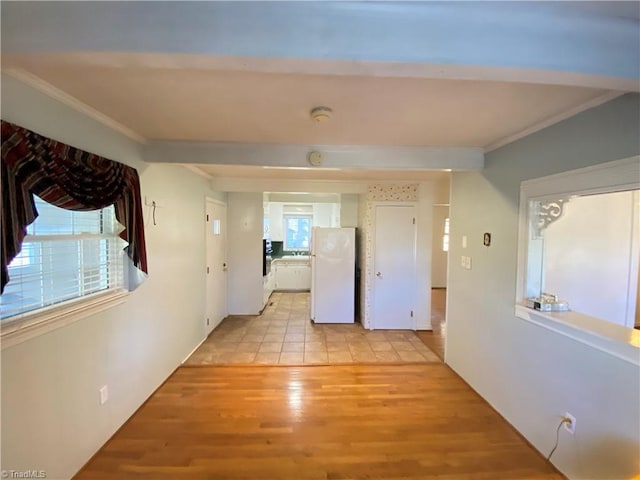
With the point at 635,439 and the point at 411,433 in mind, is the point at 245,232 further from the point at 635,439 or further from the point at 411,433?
the point at 635,439

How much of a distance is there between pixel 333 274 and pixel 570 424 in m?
3.28

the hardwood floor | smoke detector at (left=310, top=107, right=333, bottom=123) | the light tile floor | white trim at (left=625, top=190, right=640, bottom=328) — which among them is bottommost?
the hardwood floor

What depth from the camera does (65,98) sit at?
1652 millimetres

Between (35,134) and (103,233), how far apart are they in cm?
80

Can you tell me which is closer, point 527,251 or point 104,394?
point 104,394

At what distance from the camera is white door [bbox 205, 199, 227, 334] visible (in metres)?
4.13

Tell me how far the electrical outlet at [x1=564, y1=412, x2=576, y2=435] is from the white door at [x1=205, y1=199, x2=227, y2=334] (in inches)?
149

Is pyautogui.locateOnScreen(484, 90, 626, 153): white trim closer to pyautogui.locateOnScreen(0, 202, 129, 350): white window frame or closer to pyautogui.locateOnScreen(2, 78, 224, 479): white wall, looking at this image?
pyautogui.locateOnScreen(2, 78, 224, 479): white wall

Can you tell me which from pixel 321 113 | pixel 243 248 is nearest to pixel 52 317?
pixel 321 113

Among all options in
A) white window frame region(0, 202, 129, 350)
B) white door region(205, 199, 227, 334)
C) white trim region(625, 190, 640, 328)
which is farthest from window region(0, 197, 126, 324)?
white trim region(625, 190, 640, 328)

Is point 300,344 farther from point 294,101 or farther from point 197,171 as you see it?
point 294,101

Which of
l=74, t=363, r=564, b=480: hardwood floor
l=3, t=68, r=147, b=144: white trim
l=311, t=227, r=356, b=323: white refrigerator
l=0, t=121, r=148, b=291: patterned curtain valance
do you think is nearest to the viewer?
l=0, t=121, r=148, b=291: patterned curtain valance

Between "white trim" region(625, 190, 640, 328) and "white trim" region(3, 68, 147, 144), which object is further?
"white trim" region(625, 190, 640, 328)

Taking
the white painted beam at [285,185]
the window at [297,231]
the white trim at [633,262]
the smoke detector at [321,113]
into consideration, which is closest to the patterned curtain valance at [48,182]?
the smoke detector at [321,113]
